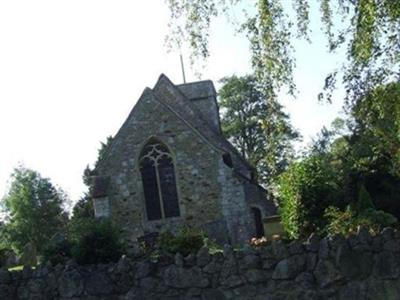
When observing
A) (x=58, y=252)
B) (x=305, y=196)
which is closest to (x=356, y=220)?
(x=305, y=196)

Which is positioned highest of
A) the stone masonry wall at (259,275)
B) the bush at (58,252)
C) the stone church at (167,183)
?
the stone church at (167,183)

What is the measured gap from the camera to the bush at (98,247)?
11906 mm

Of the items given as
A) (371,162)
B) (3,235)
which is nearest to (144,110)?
(371,162)

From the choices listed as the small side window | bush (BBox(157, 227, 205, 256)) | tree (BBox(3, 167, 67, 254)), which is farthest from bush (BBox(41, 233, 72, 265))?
tree (BBox(3, 167, 67, 254))

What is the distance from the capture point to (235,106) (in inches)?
2217

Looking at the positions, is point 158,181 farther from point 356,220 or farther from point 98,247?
point 98,247

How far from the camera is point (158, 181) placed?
27234 mm

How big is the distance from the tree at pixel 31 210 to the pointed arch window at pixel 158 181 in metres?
24.5

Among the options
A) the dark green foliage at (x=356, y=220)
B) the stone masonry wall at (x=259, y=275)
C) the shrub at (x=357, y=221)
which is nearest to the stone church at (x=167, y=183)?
the dark green foliage at (x=356, y=220)

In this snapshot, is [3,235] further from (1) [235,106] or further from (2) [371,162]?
(2) [371,162]

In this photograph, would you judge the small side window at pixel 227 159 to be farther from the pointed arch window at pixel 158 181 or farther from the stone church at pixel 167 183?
the pointed arch window at pixel 158 181

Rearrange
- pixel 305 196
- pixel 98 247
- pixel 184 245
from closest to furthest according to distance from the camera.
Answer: pixel 98 247
pixel 184 245
pixel 305 196

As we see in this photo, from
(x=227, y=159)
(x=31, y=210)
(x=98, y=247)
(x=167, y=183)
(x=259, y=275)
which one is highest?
(x=31, y=210)

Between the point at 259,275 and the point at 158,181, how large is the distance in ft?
55.9
